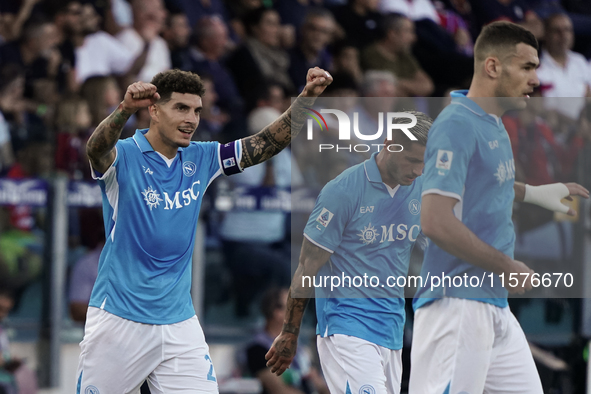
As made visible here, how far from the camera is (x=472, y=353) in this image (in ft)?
13.0

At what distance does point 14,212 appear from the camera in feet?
22.2

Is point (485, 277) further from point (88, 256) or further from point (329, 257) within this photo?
point (88, 256)

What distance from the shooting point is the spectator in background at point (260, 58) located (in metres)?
8.73

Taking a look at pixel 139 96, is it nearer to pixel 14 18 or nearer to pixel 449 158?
pixel 449 158

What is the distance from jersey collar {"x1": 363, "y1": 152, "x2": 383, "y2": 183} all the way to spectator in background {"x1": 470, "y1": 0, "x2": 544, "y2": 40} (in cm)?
569

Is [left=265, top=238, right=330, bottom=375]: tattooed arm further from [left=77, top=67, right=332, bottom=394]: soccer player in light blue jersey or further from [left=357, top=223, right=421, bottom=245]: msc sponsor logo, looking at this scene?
[left=77, top=67, right=332, bottom=394]: soccer player in light blue jersey

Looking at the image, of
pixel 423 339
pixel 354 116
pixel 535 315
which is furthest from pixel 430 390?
pixel 535 315

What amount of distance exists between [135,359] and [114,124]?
4.04 feet

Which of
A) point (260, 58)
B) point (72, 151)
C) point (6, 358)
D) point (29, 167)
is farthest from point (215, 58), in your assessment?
point (6, 358)

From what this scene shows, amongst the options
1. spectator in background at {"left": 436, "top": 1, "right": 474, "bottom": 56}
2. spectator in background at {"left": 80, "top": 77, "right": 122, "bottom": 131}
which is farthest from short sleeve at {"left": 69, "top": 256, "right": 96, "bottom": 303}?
spectator in background at {"left": 436, "top": 1, "right": 474, "bottom": 56}

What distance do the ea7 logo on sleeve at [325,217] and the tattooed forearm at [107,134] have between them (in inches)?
49.3

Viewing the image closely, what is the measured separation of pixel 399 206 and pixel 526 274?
1.02 metres

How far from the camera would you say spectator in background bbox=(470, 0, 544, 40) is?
991cm

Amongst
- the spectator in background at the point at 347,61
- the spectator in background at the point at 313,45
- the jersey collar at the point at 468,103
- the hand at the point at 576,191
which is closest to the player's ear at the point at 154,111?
the jersey collar at the point at 468,103
